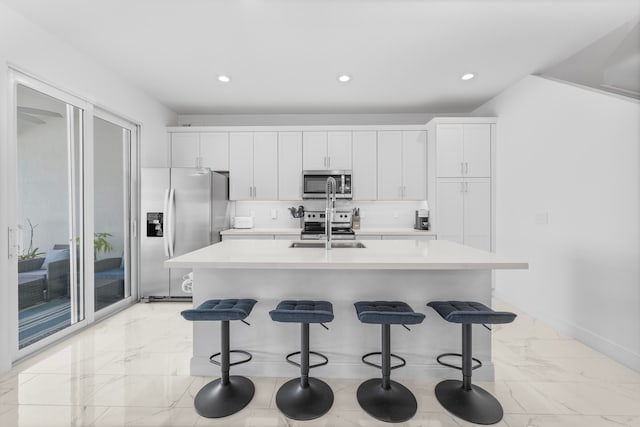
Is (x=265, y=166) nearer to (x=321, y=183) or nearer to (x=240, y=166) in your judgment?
(x=240, y=166)

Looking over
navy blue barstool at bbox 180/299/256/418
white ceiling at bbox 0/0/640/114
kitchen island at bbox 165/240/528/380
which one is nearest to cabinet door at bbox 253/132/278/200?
white ceiling at bbox 0/0/640/114

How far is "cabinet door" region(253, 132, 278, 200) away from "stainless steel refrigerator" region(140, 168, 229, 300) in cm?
83

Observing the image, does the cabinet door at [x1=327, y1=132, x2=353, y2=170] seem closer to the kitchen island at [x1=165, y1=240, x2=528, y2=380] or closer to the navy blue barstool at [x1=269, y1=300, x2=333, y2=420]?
the kitchen island at [x1=165, y1=240, x2=528, y2=380]

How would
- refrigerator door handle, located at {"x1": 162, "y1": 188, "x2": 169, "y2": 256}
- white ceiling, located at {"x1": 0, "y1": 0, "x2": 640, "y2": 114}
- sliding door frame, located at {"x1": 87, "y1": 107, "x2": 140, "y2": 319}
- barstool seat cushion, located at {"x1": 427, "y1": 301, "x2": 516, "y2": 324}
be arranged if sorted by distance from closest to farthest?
barstool seat cushion, located at {"x1": 427, "y1": 301, "x2": 516, "y2": 324} < white ceiling, located at {"x1": 0, "y1": 0, "x2": 640, "y2": 114} < refrigerator door handle, located at {"x1": 162, "y1": 188, "x2": 169, "y2": 256} < sliding door frame, located at {"x1": 87, "y1": 107, "x2": 140, "y2": 319}

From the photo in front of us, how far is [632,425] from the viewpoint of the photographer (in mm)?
1732

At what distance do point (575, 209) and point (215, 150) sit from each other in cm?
440

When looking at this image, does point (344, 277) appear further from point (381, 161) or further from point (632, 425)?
point (381, 161)

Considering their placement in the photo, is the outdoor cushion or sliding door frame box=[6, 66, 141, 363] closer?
sliding door frame box=[6, 66, 141, 363]

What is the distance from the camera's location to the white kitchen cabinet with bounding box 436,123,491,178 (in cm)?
410

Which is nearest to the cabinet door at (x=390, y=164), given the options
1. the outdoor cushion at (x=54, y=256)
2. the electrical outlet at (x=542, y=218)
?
the electrical outlet at (x=542, y=218)

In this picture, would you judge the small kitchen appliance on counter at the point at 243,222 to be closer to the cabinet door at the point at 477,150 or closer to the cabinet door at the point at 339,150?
the cabinet door at the point at 339,150

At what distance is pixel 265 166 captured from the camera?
4.54 metres

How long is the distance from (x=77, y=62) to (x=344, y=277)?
316cm

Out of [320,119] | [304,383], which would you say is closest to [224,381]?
[304,383]
